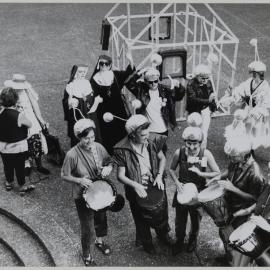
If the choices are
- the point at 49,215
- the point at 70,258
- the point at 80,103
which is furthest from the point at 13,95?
the point at 70,258

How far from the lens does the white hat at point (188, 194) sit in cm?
473

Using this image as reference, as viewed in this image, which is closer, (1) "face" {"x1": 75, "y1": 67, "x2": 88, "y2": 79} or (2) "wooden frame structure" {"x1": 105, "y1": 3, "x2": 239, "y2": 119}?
(1) "face" {"x1": 75, "y1": 67, "x2": 88, "y2": 79}

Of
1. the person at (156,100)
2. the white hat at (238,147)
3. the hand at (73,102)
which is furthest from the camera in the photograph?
the person at (156,100)

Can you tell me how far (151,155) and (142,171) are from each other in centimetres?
19

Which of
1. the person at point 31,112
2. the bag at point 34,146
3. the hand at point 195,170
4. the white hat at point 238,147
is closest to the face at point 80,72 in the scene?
the person at point 31,112

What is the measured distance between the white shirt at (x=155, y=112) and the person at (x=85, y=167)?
156 centimetres

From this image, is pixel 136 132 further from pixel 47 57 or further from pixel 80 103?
pixel 47 57

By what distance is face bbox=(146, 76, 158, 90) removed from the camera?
6129 millimetres

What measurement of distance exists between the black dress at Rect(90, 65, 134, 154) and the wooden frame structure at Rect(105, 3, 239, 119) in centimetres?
80

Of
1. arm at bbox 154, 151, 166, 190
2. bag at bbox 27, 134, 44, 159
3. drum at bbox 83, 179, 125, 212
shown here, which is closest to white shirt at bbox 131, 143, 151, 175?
arm at bbox 154, 151, 166, 190

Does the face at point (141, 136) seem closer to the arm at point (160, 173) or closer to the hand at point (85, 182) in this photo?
the arm at point (160, 173)

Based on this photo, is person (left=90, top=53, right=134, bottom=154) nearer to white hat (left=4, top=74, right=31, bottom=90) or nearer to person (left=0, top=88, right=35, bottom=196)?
white hat (left=4, top=74, right=31, bottom=90)

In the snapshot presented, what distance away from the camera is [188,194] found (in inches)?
187

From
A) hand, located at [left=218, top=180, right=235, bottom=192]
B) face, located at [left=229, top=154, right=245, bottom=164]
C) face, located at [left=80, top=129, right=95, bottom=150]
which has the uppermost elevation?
face, located at [left=80, top=129, right=95, bottom=150]
